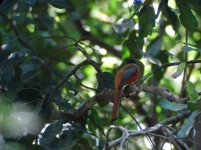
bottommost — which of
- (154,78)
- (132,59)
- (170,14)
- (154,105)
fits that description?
(154,105)

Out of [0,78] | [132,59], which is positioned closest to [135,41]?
[132,59]

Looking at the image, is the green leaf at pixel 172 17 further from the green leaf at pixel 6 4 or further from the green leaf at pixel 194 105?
the green leaf at pixel 6 4

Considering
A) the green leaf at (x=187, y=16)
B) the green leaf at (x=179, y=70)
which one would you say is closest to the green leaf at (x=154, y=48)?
the green leaf at (x=187, y=16)

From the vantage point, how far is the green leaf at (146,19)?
387cm

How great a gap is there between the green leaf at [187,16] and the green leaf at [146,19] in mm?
220

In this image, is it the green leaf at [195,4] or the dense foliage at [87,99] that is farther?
the green leaf at [195,4]

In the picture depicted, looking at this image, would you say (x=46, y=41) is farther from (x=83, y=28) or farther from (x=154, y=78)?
(x=154, y=78)

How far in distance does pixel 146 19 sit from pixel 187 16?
0.29 meters

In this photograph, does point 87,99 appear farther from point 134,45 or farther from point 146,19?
point 146,19

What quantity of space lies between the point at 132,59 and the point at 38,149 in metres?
1.13

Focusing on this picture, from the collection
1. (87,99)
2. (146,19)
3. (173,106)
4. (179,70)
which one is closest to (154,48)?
(87,99)

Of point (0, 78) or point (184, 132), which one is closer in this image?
point (184, 132)

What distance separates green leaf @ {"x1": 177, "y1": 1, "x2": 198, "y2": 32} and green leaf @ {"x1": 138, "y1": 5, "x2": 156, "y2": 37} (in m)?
0.22

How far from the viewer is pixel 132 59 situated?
445 centimetres
